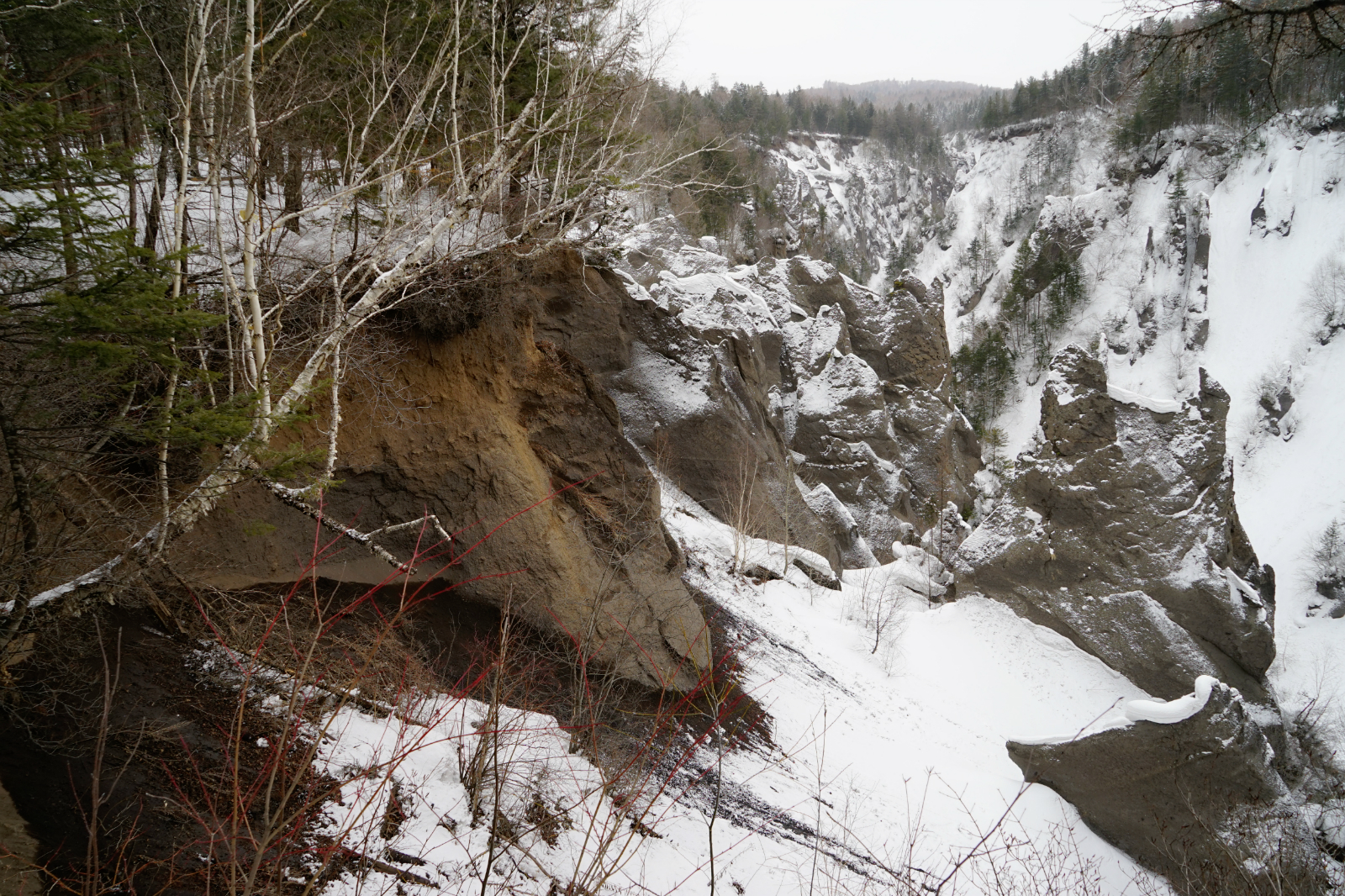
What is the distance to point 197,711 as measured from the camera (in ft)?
16.6

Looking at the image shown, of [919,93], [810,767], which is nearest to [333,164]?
[810,767]

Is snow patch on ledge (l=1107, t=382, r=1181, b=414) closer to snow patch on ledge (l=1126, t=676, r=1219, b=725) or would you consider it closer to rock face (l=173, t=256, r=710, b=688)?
snow patch on ledge (l=1126, t=676, r=1219, b=725)

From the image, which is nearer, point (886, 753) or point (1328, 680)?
point (886, 753)

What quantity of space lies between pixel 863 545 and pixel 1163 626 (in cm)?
1068

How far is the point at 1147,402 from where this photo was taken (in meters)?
17.6

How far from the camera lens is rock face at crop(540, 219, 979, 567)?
20.0 metres

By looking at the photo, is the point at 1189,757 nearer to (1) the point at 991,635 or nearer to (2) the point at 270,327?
(1) the point at 991,635

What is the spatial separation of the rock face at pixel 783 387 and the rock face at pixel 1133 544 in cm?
627

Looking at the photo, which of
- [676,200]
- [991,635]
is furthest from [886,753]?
[676,200]

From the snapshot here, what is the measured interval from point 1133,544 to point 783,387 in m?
16.6

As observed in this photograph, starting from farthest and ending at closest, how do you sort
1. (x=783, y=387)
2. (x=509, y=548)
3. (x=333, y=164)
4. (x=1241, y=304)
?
1. (x=1241, y=304)
2. (x=783, y=387)
3. (x=333, y=164)
4. (x=509, y=548)

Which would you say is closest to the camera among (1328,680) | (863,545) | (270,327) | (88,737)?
(88,737)

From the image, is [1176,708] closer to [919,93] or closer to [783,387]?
[783,387]

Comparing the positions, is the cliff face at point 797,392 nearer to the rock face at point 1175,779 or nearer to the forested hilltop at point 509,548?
the forested hilltop at point 509,548
